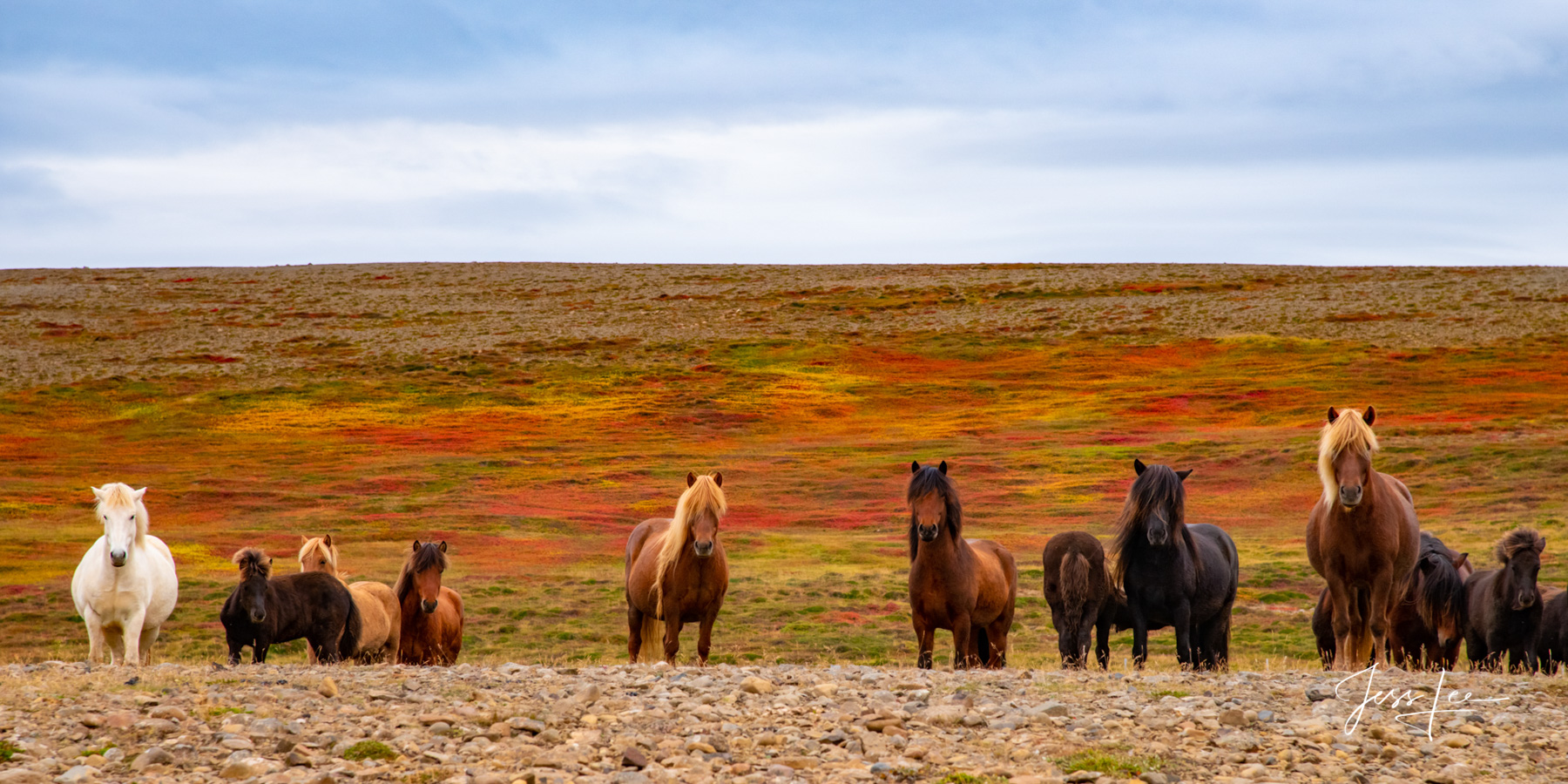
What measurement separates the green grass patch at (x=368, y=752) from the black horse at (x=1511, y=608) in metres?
10.7

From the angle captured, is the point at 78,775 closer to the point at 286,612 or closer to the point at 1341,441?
the point at 286,612

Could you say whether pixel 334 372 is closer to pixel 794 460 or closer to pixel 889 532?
pixel 794 460

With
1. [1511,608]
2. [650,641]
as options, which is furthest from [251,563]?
[1511,608]

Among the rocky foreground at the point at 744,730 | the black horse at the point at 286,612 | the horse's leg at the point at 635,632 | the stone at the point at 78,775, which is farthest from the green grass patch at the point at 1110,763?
the black horse at the point at 286,612

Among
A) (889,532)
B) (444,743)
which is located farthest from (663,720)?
(889,532)

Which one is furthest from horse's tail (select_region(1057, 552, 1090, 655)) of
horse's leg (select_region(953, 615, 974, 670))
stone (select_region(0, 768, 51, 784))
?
stone (select_region(0, 768, 51, 784))

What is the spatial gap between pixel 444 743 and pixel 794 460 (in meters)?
32.6

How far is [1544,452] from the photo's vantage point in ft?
106

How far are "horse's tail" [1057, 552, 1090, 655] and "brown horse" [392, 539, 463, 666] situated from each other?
6.12 metres

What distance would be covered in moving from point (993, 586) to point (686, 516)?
2.98 meters

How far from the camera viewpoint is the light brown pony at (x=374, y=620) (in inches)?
489

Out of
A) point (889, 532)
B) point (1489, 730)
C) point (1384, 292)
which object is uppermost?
point (1384, 292)

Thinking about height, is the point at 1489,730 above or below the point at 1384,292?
below

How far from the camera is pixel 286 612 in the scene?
37.6ft
